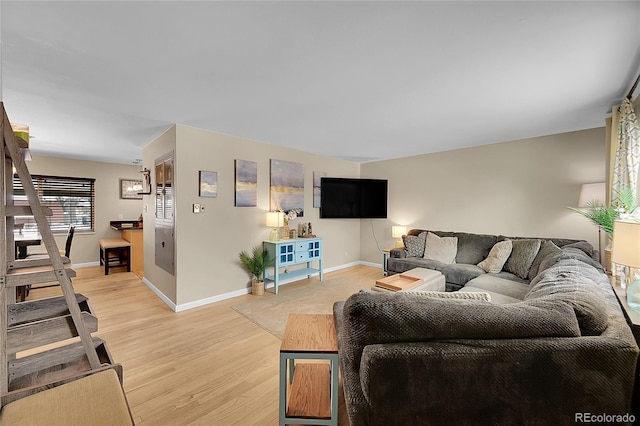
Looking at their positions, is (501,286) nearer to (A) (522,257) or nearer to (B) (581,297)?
(A) (522,257)

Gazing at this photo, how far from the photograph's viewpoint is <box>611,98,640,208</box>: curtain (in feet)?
7.64

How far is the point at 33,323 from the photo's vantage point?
3.98ft

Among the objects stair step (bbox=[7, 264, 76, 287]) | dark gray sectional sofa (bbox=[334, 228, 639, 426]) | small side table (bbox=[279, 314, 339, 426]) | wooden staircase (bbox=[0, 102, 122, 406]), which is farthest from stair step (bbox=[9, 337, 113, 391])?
dark gray sectional sofa (bbox=[334, 228, 639, 426])

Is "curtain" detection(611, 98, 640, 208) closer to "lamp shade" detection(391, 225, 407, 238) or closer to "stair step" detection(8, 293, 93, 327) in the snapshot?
"lamp shade" detection(391, 225, 407, 238)

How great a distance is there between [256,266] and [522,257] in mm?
3600

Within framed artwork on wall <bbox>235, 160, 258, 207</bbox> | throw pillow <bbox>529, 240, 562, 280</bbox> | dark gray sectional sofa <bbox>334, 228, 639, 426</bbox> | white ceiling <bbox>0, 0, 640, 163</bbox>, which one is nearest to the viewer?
dark gray sectional sofa <bbox>334, 228, 639, 426</bbox>

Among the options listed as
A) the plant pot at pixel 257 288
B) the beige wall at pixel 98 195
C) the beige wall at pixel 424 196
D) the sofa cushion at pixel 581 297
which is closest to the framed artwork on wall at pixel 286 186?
the beige wall at pixel 424 196

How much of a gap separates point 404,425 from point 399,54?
2071 mm

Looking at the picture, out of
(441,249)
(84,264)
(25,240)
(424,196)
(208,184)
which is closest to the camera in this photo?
(25,240)

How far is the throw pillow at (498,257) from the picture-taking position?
3.41 metres

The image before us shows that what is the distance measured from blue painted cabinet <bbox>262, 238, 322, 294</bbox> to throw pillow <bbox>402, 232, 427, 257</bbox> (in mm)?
1510

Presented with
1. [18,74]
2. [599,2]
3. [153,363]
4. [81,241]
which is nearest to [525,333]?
[599,2]

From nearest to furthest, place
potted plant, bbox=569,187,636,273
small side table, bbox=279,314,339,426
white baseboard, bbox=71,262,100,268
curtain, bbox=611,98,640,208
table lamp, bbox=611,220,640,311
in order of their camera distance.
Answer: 1. small side table, bbox=279,314,339,426
2. table lamp, bbox=611,220,640,311
3. potted plant, bbox=569,187,636,273
4. curtain, bbox=611,98,640,208
5. white baseboard, bbox=71,262,100,268

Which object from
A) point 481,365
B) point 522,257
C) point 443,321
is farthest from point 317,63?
point 522,257
